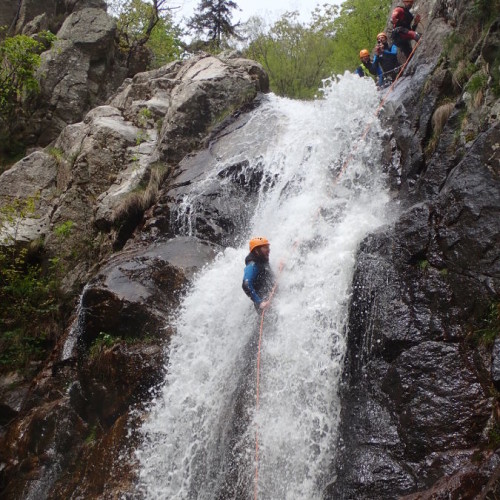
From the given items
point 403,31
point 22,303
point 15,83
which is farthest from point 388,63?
point 15,83

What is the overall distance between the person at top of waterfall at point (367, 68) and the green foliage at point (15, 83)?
10.3 metres

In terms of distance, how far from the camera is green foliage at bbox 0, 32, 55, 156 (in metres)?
15.4

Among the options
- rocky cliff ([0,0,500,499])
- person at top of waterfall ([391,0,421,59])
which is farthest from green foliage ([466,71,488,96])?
person at top of waterfall ([391,0,421,59])

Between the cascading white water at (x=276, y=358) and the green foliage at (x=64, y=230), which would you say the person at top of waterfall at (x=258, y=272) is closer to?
the cascading white water at (x=276, y=358)

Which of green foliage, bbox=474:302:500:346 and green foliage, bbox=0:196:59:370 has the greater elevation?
green foliage, bbox=0:196:59:370

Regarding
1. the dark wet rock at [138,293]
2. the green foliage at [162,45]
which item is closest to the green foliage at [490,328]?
the dark wet rock at [138,293]

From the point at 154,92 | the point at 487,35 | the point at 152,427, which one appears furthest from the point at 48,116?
the point at 487,35

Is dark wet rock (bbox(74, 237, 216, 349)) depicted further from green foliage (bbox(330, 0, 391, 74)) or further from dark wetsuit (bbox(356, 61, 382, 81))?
green foliage (bbox(330, 0, 391, 74))

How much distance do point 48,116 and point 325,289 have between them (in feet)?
45.5

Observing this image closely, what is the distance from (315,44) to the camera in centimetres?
2150

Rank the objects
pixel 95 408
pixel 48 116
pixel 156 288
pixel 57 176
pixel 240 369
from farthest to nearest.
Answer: pixel 48 116 → pixel 57 176 → pixel 156 288 → pixel 95 408 → pixel 240 369

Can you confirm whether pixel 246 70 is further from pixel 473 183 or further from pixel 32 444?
pixel 32 444

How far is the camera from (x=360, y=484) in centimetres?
490

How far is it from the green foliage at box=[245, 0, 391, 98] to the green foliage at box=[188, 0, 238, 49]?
3011 mm
